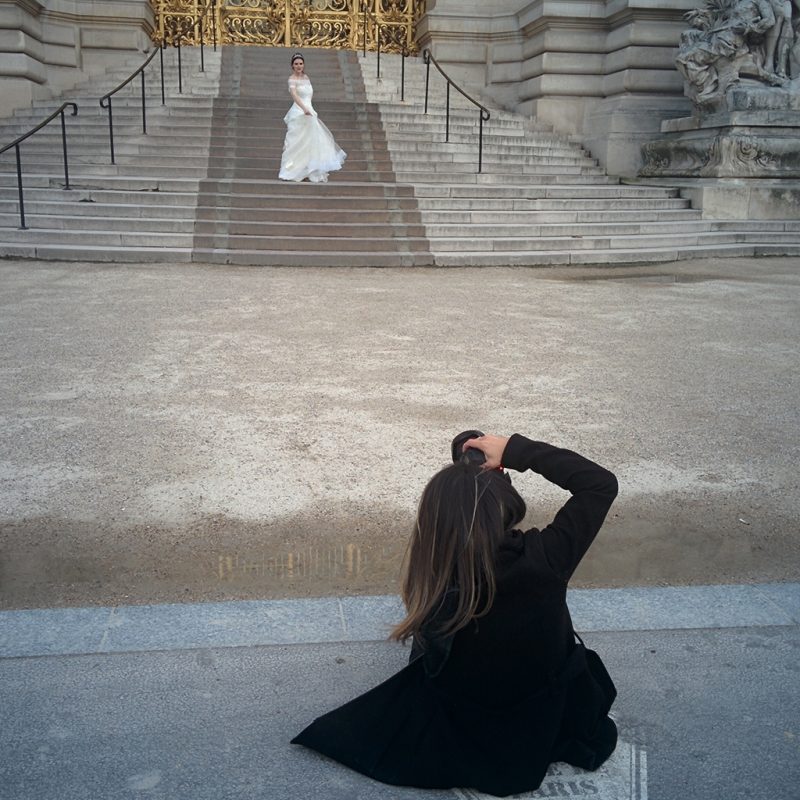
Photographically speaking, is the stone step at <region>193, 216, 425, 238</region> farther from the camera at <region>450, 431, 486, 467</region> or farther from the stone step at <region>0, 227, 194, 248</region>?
the camera at <region>450, 431, 486, 467</region>

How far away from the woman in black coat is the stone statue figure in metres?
15.0

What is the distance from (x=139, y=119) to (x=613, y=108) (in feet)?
29.6

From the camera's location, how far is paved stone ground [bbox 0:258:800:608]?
380cm

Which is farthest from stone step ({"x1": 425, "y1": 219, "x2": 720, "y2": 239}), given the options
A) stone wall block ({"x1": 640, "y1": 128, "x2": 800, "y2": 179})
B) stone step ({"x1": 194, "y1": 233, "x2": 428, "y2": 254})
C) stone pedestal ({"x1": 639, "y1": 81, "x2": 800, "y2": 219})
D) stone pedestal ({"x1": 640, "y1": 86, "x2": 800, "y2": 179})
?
stone pedestal ({"x1": 640, "y1": 86, "x2": 800, "y2": 179})

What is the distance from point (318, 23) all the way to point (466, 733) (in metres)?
22.4

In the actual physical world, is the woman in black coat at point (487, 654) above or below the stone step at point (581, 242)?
above

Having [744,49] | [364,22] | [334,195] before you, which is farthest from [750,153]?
[364,22]

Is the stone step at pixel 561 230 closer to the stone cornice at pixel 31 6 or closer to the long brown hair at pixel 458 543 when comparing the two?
the stone cornice at pixel 31 6

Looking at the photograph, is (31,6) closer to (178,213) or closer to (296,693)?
(178,213)

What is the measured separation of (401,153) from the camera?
52.2 ft

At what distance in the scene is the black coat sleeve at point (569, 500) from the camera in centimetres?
235

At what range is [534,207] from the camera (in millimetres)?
14367

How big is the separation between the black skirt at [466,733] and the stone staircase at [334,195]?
32.3 feet

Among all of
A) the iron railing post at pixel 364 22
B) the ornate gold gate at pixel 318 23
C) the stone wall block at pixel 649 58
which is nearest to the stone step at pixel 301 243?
the stone wall block at pixel 649 58
